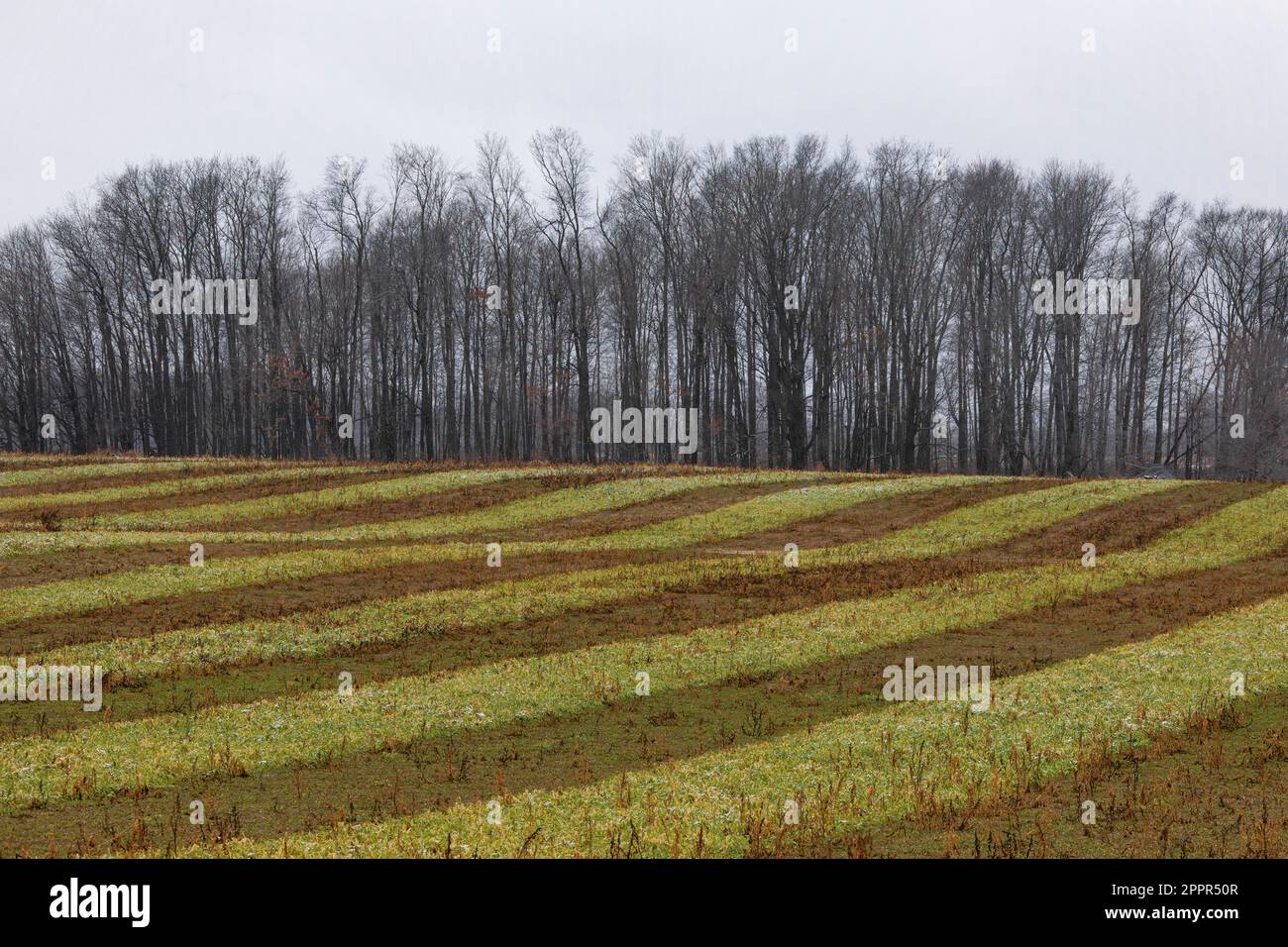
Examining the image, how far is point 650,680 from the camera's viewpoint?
2234 centimetres

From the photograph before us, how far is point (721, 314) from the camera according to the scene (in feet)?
278

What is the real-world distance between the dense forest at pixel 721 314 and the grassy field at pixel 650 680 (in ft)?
120

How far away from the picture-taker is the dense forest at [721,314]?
272 ft

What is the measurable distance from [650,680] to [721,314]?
2571 inches

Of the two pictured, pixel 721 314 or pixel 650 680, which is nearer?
pixel 650 680

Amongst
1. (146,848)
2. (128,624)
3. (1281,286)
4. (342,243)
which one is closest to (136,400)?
(342,243)

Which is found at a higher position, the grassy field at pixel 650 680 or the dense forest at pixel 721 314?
the dense forest at pixel 721 314

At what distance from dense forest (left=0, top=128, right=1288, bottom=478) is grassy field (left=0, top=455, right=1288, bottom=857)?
36662 mm

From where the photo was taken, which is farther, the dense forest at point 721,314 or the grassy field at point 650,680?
the dense forest at point 721,314

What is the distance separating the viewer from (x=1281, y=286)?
90.4 m

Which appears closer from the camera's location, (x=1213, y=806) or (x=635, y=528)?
(x=1213, y=806)

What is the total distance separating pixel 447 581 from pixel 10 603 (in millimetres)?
12506

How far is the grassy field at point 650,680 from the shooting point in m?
13.0
